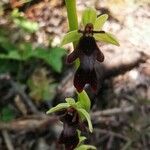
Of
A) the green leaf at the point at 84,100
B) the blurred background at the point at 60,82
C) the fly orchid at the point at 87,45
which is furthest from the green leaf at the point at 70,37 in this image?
the blurred background at the point at 60,82

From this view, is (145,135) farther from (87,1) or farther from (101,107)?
(87,1)

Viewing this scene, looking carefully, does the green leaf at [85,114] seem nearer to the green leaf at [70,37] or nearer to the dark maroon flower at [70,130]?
the dark maroon flower at [70,130]

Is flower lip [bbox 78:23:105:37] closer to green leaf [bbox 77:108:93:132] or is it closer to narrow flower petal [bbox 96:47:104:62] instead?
narrow flower petal [bbox 96:47:104:62]

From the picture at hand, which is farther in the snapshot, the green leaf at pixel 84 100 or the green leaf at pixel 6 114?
the green leaf at pixel 6 114

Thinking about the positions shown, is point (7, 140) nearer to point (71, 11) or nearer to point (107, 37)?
point (107, 37)

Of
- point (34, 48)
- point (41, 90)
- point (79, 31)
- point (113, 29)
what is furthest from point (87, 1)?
point (79, 31)

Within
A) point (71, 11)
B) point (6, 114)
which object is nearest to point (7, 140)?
point (6, 114)

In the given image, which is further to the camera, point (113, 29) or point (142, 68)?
point (113, 29)
